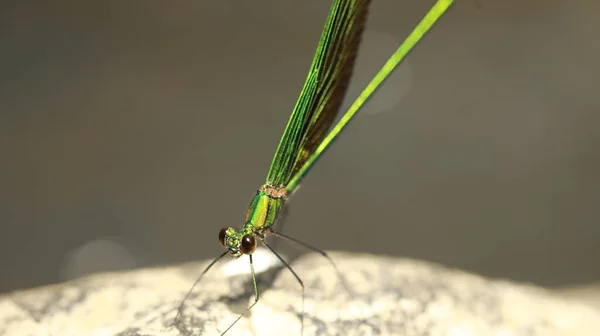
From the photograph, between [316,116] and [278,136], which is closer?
[316,116]

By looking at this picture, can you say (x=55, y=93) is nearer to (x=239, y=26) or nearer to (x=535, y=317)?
(x=239, y=26)

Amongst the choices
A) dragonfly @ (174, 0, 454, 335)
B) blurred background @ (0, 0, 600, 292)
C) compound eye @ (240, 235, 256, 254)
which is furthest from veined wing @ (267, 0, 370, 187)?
blurred background @ (0, 0, 600, 292)

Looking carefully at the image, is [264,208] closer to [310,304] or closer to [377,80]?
[310,304]

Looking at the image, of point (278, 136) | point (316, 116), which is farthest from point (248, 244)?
point (278, 136)

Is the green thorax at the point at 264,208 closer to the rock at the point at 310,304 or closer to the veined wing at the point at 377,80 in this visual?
the veined wing at the point at 377,80

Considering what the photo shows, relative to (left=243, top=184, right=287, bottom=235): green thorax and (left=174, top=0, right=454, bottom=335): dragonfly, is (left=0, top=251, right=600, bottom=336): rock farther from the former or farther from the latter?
(left=243, top=184, right=287, bottom=235): green thorax

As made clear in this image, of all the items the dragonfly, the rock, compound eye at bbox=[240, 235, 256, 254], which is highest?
the dragonfly

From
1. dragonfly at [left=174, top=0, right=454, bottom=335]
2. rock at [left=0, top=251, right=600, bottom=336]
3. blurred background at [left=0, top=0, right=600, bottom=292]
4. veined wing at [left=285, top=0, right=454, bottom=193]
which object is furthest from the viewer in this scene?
blurred background at [left=0, top=0, right=600, bottom=292]

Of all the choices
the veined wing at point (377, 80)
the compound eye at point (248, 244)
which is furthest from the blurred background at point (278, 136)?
the compound eye at point (248, 244)
